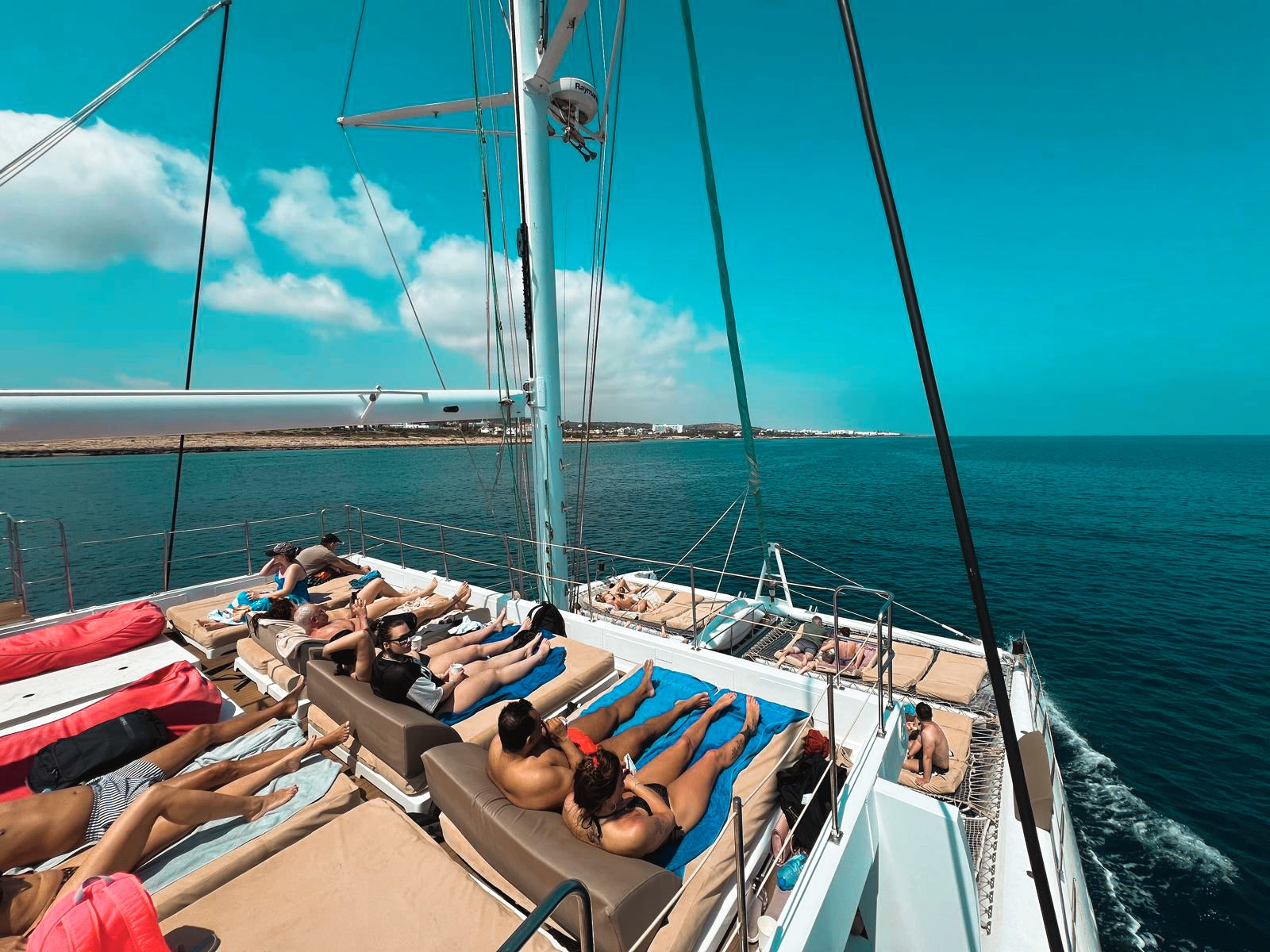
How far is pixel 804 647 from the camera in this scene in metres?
9.73

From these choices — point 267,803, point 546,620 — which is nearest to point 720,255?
point 546,620

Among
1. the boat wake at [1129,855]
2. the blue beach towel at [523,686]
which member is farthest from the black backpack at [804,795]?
the boat wake at [1129,855]

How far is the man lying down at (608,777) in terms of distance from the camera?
2.85 m

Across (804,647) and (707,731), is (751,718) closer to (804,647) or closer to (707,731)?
(707,731)

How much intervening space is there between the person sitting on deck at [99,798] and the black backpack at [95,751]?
11cm

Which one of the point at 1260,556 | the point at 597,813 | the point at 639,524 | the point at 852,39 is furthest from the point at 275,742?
the point at 1260,556

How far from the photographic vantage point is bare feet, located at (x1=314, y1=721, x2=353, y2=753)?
154 inches

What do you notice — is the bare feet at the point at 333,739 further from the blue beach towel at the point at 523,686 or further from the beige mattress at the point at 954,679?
the beige mattress at the point at 954,679

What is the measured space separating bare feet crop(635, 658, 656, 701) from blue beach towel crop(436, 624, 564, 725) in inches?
31.4

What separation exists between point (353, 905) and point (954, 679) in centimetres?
880

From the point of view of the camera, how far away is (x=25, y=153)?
184 inches

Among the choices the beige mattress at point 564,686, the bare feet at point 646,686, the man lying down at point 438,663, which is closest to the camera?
the beige mattress at point 564,686

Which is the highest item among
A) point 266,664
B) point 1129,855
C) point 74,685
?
point 266,664

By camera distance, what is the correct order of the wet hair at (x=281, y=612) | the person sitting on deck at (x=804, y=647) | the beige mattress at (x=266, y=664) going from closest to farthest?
the beige mattress at (x=266, y=664), the wet hair at (x=281, y=612), the person sitting on deck at (x=804, y=647)
